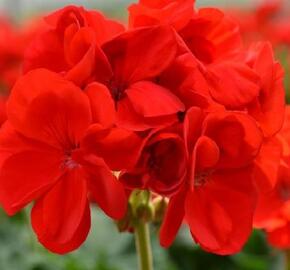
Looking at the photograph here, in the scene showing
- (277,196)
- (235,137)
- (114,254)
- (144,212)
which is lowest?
(114,254)

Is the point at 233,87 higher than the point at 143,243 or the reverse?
higher

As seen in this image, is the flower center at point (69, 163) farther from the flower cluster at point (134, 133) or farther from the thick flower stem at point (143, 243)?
the thick flower stem at point (143, 243)

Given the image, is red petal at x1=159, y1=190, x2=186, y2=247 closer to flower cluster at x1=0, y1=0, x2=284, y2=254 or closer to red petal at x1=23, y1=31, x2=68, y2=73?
flower cluster at x1=0, y1=0, x2=284, y2=254

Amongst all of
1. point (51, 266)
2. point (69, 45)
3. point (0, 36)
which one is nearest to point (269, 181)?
point (69, 45)

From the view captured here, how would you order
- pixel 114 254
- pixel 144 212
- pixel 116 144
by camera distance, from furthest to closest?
pixel 114 254 < pixel 144 212 < pixel 116 144

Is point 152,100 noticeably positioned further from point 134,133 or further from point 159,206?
point 159,206

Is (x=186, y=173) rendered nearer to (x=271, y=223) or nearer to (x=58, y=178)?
(x=58, y=178)

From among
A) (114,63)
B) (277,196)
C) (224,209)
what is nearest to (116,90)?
(114,63)
